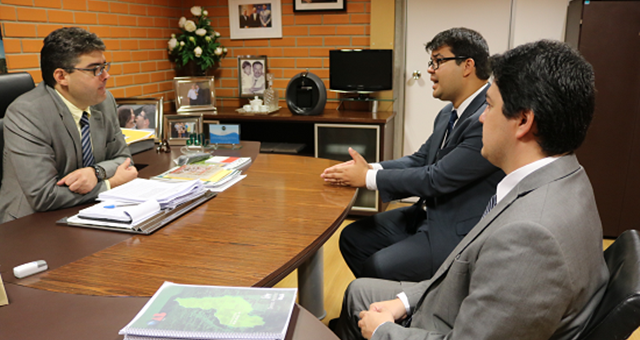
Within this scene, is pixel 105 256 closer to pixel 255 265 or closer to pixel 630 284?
pixel 255 265

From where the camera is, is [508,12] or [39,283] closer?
[39,283]

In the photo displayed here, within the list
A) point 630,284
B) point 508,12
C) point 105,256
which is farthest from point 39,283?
point 508,12

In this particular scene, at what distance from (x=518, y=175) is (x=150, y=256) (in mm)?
975

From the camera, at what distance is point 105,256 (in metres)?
1.21

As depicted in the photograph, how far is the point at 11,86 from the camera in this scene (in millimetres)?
1945

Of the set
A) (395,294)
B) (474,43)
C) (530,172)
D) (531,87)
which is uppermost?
(474,43)

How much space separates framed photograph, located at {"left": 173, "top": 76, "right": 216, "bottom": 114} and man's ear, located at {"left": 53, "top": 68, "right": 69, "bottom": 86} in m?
1.82

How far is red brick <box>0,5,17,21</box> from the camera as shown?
237 cm

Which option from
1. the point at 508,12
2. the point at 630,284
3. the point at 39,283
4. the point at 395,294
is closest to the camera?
the point at 630,284

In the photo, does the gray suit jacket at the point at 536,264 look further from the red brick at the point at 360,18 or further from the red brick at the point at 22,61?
the red brick at the point at 360,18

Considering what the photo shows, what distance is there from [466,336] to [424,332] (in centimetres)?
17

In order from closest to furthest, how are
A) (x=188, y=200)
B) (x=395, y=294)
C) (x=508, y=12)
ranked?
(x=395, y=294) → (x=188, y=200) → (x=508, y=12)

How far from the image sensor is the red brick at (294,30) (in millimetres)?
3836

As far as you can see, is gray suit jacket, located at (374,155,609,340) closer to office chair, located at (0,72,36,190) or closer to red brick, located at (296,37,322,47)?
office chair, located at (0,72,36,190)
